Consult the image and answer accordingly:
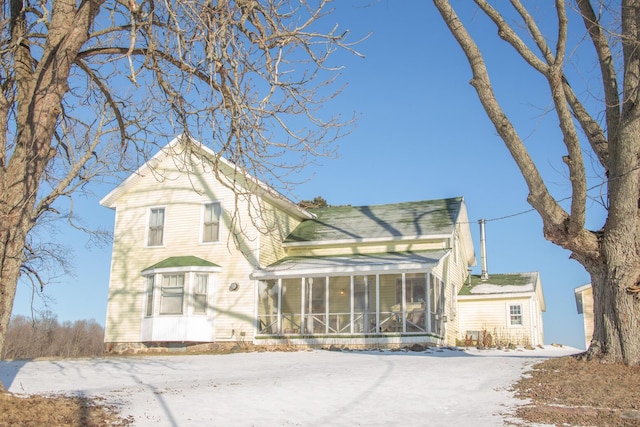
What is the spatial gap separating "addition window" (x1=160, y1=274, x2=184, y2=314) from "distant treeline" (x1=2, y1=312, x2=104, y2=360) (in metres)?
9.79

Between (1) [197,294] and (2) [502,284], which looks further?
(2) [502,284]

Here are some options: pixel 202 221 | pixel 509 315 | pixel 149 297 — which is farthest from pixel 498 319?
pixel 149 297

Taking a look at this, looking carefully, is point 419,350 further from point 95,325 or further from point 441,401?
point 95,325

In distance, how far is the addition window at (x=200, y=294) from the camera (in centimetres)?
2202

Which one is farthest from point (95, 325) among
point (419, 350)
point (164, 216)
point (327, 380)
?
point (327, 380)

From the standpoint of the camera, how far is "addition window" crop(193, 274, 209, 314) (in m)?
22.0

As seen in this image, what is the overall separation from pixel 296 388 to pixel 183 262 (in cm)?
1239

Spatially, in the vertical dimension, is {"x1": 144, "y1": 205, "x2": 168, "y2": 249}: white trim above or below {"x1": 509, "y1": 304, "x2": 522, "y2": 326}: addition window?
above

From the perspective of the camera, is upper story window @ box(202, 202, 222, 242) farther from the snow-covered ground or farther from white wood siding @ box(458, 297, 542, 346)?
white wood siding @ box(458, 297, 542, 346)

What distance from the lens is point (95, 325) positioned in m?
77.0

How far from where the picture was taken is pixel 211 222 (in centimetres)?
2311

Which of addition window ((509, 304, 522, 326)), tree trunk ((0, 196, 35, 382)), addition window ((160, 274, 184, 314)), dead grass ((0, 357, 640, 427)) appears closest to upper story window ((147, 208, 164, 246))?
addition window ((160, 274, 184, 314))

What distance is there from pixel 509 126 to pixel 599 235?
272cm

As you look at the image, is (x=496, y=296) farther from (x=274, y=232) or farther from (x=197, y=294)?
(x=197, y=294)
